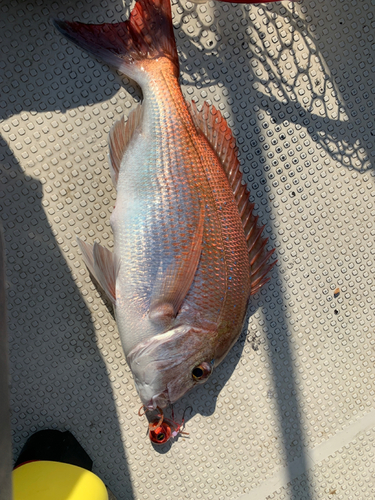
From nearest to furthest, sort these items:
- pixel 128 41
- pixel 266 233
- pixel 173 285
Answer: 1. pixel 173 285
2. pixel 128 41
3. pixel 266 233

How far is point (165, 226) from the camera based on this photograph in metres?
1.46

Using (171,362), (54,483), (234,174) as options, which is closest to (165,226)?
(234,174)

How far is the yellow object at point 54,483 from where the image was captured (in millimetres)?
1468

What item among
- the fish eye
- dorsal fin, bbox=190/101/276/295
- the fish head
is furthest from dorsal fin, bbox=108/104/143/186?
the fish eye

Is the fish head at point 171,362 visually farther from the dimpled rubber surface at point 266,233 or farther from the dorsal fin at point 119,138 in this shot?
the dorsal fin at point 119,138

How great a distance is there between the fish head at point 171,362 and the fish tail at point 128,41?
3.28 feet

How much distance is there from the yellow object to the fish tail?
1523 millimetres

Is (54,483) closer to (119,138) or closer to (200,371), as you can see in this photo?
(200,371)

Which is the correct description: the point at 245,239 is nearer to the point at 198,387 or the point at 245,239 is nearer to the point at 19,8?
the point at 198,387

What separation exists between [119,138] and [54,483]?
132cm

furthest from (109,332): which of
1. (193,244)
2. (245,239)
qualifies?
(245,239)

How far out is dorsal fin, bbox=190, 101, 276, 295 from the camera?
5.28 ft

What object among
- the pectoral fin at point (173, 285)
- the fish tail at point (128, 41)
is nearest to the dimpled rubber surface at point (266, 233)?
the fish tail at point (128, 41)

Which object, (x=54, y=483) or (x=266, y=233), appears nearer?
(x=54, y=483)
